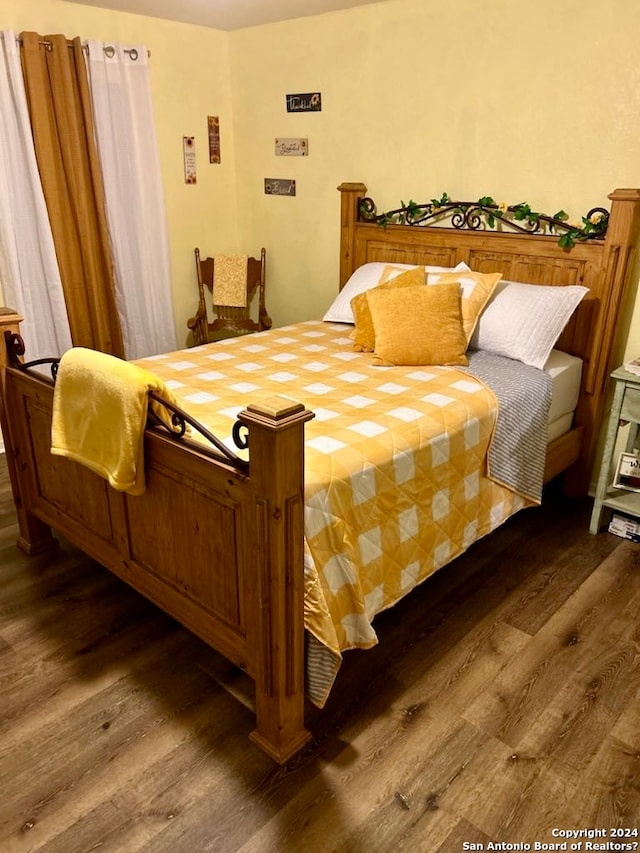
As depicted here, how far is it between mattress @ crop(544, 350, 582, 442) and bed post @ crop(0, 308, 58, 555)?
2146 millimetres

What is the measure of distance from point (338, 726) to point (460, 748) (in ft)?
1.12

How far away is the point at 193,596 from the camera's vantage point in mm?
1854

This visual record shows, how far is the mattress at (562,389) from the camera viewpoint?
8.84 feet

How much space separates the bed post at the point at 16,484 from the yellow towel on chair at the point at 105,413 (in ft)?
1.70

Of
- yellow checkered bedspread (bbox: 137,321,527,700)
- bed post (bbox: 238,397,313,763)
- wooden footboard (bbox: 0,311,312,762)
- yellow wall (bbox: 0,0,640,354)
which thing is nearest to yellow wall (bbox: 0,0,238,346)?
yellow wall (bbox: 0,0,640,354)

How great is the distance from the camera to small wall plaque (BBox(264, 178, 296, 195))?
13.0 ft

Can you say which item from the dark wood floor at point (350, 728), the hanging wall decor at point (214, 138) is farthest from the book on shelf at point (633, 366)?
the hanging wall decor at point (214, 138)

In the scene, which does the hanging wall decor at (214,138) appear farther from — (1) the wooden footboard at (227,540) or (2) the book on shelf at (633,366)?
(2) the book on shelf at (633,366)

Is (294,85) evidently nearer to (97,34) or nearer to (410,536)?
(97,34)

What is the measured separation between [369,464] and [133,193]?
263 cm

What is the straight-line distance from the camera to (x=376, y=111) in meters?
3.39

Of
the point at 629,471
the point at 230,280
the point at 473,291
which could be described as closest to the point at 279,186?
the point at 230,280

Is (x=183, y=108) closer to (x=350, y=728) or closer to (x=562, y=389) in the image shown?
(x=562, y=389)

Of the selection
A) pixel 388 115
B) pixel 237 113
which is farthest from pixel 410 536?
pixel 237 113
